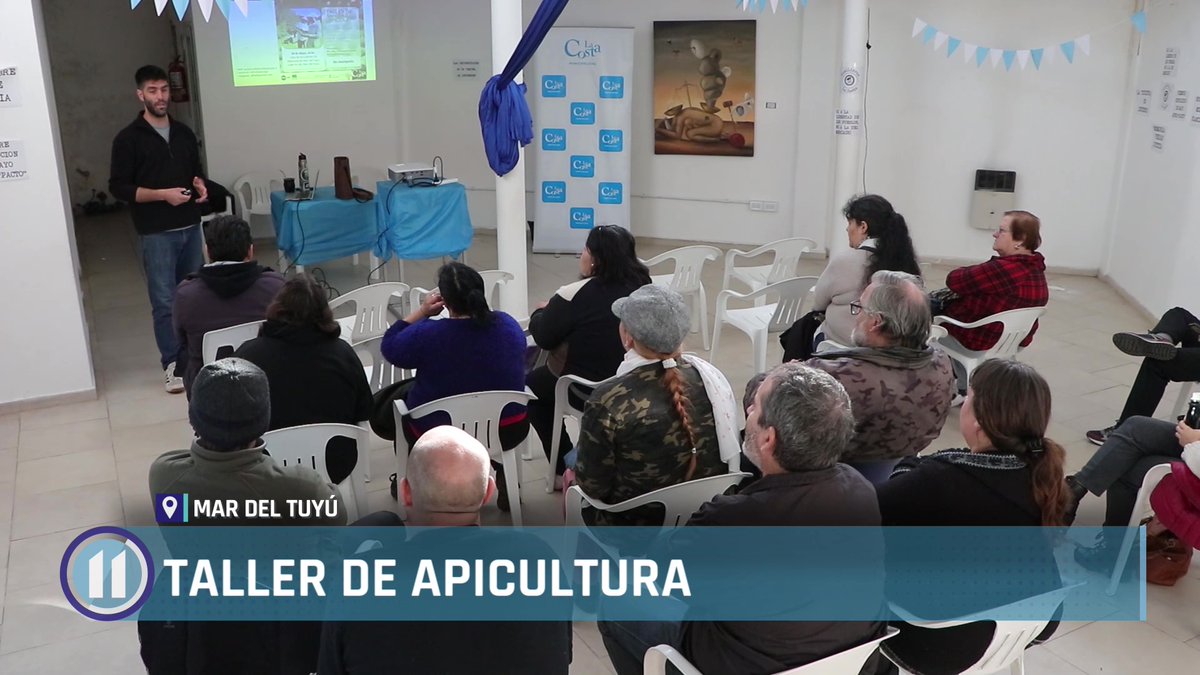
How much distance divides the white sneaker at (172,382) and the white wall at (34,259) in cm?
38

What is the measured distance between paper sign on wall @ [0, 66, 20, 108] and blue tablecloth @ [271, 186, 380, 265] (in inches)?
88.8

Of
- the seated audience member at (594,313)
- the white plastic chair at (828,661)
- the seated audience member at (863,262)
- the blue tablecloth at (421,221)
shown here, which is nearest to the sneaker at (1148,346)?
the seated audience member at (863,262)

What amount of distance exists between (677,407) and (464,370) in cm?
111

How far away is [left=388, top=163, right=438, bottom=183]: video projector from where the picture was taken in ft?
23.1

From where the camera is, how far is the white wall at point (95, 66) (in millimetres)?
9750

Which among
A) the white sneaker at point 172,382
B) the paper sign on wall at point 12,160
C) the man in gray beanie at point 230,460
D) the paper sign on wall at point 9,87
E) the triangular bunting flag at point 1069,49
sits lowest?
the white sneaker at point 172,382

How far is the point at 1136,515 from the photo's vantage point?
3373 mm

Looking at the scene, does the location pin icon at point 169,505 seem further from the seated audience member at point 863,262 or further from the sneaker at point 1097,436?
the sneaker at point 1097,436

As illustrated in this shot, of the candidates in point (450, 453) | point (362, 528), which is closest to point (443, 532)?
point (450, 453)

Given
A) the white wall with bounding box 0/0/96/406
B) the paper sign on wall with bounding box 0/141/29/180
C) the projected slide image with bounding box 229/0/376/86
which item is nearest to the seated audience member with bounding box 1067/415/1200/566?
the white wall with bounding box 0/0/96/406

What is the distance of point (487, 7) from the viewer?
884 centimetres

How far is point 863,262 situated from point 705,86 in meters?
4.65

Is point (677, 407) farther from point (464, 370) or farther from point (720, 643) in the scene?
point (464, 370)

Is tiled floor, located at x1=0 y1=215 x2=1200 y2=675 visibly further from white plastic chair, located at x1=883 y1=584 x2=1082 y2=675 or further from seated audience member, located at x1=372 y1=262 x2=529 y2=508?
white plastic chair, located at x1=883 y1=584 x2=1082 y2=675
